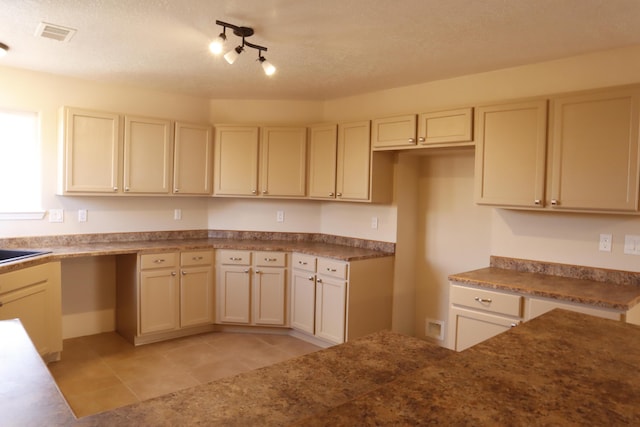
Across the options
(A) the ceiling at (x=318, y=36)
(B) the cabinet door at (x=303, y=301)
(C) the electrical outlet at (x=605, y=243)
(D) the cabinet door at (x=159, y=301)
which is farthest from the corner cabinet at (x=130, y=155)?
(C) the electrical outlet at (x=605, y=243)

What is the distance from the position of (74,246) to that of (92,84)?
1497 mm

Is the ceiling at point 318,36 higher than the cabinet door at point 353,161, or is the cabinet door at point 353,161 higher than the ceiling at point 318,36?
the ceiling at point 318,36

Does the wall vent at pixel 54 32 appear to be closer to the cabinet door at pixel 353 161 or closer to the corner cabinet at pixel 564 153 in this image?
the cabinet door at pixel 353 161

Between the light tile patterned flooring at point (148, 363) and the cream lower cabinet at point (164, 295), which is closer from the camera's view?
the light tile patterned flooring at point (148, 363)

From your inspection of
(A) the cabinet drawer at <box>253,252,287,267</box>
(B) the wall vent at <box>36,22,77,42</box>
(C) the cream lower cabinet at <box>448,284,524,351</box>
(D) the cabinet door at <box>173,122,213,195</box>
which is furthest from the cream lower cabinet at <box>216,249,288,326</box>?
(B) the wall vent at <box>36,22,77,42</box>

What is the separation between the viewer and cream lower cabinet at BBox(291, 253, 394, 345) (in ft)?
12.7

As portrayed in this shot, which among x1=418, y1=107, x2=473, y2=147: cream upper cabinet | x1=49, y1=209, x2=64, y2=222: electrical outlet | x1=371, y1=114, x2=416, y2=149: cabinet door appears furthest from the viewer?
x1=49, y1=209, x2=64, y2=222: electrical outlet

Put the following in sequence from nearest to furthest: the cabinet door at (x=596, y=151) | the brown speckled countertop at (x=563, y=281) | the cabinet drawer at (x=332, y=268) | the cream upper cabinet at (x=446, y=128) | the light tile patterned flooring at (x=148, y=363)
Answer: the brown speckled countertop at (x=563, y=281) → the cabinet door at (x=596, y=151) → the light tile patterned flooring at (x=148, y=363) → the cream upper cabinet at (x=446, y=128) → the cabinet drawer at (x=332, y=268)

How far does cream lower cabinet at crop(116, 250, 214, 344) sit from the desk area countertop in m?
2.54

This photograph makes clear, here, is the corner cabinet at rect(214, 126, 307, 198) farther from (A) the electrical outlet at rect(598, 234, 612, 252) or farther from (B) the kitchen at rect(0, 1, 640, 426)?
(A) the electrical outlet at rect(598, 234, 612, 252)

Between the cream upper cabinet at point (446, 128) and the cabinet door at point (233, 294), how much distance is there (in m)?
2.10

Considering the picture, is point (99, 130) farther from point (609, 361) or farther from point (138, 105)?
point (609, 361)

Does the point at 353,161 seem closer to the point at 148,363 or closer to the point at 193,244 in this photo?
the point at 193,244

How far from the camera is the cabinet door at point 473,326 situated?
9.35ft
